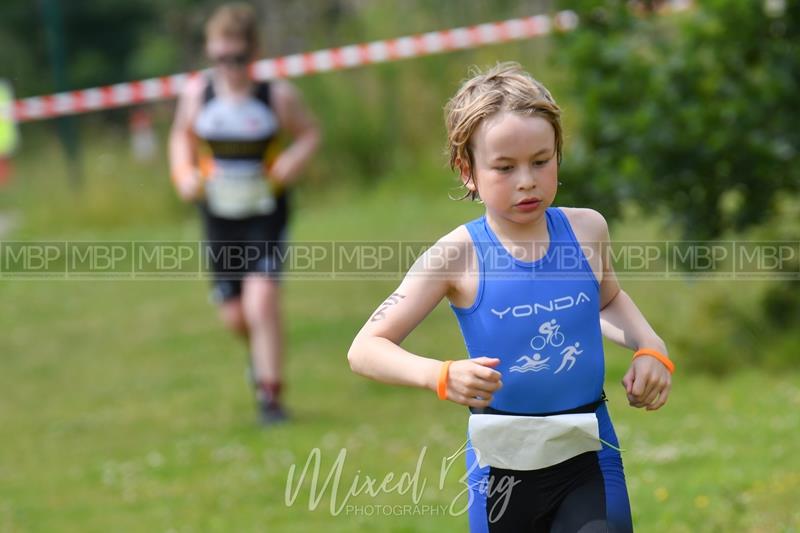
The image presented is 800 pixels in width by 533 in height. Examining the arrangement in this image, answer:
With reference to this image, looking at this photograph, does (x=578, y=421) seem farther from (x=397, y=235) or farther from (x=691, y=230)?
(x=397, y=235)

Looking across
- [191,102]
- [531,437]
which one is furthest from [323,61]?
[531,437]

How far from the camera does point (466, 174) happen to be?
3.58 meters

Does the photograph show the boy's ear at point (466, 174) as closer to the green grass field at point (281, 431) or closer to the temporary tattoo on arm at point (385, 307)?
the temporary tattoo on arm at point (385, 307)

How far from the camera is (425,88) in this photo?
18.2 meters

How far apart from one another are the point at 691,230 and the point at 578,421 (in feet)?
16.7

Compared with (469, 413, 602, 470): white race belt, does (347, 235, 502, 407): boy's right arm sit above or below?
above

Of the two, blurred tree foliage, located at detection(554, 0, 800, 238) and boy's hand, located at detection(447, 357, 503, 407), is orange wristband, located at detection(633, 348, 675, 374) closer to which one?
boy's hand, located at detection(447, 357, 503, 407)

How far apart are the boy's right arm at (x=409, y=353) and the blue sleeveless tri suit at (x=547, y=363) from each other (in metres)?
0.11

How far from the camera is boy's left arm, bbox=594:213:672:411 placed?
345 centimetres

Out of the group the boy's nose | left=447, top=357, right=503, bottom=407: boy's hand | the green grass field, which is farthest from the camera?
the green grass field

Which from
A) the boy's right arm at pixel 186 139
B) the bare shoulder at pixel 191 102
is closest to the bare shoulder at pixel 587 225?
the boy's right arm at pixel 186 139

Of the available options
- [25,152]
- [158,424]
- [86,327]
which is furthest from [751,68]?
[25,152]

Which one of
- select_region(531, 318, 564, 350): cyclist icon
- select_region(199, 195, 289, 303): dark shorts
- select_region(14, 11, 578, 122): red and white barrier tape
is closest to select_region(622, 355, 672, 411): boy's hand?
select_region(531, 318, 564, 350): cyclist icon

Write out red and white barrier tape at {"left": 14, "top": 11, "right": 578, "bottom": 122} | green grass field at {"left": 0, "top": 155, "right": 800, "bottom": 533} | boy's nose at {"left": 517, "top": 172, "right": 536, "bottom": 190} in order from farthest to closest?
red and white barrier tape at {"left": 14, "top": 11, "right": 578, "bottom": 122} < green grass field at {"left": 0, "top": 155, "right": 800, "bottom": 533} < boy's nose at {"left": 517, "top": 172, "right": 536, "bottom": 190}
